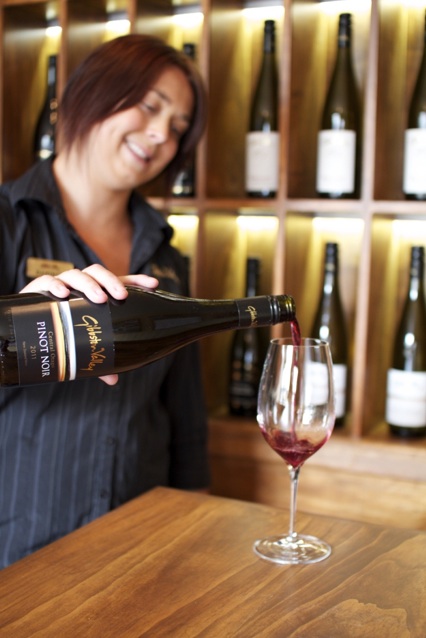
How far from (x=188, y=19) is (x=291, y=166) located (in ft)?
1.69

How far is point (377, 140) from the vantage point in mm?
1581

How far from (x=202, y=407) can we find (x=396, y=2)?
0.90 metres

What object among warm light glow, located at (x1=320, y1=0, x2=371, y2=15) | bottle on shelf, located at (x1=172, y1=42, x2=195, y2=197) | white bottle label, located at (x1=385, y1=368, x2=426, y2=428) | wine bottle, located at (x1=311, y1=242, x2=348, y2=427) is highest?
warm light glow, located at (x1=320, y1=0, x2=371, y2=15)

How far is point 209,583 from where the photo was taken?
0.72 meters

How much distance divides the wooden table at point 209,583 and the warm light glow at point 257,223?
1.09 metres

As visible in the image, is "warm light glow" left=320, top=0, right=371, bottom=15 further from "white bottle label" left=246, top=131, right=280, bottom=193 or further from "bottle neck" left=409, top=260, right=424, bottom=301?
"bottle neck" left=409, top=260, right=424, bottom=301

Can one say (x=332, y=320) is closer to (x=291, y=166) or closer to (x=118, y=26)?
(x=291, y=166)

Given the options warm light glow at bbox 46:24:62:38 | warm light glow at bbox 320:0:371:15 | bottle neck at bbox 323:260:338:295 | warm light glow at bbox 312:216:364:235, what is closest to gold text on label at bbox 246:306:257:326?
bottle neck at bbox 323:260:338:295

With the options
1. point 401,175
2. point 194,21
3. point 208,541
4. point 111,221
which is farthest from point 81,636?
point 194,21

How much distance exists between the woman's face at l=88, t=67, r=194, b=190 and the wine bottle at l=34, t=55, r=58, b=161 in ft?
2.37

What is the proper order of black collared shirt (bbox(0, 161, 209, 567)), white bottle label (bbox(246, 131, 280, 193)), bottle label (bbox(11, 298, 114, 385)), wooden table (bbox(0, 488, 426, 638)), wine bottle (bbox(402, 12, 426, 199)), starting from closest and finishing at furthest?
wooden table (bbox(0, 488, 426, 638))
bottle label (bbox(11, 298, 114, 385))
black collared shirt (bbox(0, 161, 209, 567))
wine bottle (bbox(402, 12, 426, 199))
white bottle label (bbox(246, 131, 280, 193))

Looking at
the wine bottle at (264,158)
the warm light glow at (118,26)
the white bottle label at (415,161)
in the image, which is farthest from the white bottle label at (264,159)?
the warm light glow at (118,26)

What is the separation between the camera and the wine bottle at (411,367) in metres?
1.59

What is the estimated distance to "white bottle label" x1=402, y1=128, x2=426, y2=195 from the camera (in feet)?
5.16
